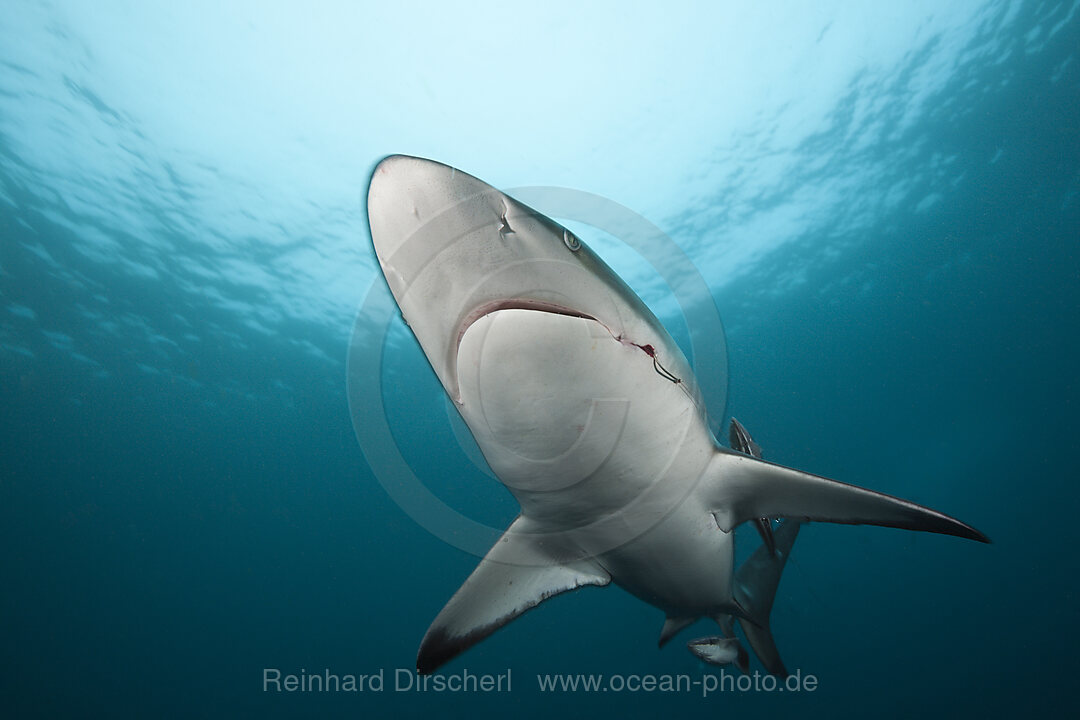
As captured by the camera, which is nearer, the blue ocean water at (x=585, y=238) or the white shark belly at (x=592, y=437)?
the white shark belly at (x=592, y=437)

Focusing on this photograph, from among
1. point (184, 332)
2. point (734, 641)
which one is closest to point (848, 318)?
point (734, 641)

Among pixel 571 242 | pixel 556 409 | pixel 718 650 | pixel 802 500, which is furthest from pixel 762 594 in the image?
pixel 571 242

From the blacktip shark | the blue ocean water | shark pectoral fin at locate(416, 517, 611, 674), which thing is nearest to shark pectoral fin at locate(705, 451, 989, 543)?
the blacktip shark

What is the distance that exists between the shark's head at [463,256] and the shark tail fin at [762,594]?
4114mm

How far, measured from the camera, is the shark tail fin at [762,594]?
15.2 feet

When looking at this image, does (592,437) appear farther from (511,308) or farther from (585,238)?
(585,238)

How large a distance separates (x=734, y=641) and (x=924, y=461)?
37232mm

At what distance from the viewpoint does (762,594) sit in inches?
190

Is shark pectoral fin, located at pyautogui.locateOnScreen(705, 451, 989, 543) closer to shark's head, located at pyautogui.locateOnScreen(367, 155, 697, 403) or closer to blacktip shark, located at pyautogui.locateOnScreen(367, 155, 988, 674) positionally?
blacktip shark, located at pyautogui.locateOnScreen(367, 155, 988, 674)

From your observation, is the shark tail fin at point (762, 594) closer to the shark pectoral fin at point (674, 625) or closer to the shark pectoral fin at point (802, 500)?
the shark pectoral fin at point (674, 625)

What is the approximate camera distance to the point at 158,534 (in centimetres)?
3919

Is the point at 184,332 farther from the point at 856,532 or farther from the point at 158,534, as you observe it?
the point at 856,532

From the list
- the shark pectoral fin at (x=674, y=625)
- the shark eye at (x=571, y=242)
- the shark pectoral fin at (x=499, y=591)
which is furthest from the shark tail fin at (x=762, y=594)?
the shark eye at (x=571, y=242)

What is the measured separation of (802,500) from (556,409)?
1588mm
